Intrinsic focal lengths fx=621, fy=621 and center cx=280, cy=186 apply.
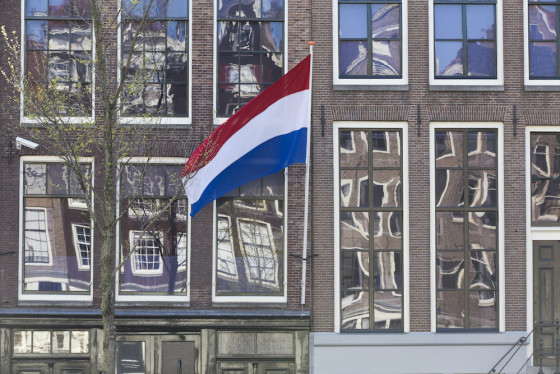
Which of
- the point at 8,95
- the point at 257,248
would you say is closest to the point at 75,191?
the point at 8,95

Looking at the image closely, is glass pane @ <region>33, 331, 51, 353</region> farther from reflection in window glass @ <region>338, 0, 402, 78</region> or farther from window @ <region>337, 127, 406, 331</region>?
reflection in window glass @ <region>338, 0, 402, 78</region>

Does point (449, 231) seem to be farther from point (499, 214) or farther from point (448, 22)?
point (448, 22)

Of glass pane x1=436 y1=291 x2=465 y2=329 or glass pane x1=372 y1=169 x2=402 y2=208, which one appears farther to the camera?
glass pane x1=372 y1=169 x2=402 y2=208

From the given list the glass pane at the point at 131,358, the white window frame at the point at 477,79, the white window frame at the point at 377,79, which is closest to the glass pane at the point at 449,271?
the white window frame at the point at 477,79

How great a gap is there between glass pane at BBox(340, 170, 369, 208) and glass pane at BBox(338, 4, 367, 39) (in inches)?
125

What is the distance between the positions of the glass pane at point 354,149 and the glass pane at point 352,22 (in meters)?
2.28

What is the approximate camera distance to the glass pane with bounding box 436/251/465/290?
1422 cm

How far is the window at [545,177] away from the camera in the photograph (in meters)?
14.4

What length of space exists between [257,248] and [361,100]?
4135mm

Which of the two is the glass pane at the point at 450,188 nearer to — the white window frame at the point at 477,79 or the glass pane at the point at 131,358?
the white window frame at the point at 477,79

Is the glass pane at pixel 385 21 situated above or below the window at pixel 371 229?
above

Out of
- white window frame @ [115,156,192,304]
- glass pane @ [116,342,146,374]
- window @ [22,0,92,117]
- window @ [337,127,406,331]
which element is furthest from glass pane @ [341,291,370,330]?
window @ [22,0,92,117]

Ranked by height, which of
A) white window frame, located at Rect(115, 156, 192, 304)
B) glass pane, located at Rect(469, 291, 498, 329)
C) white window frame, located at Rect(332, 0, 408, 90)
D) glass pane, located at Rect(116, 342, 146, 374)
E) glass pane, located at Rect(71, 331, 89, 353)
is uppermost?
white window frame, located at Rect(332, 0, 408, 90)

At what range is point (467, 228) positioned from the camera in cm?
1425
